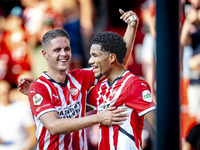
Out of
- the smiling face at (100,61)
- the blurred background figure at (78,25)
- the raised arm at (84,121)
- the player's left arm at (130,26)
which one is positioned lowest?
the raised arm at (84,121)

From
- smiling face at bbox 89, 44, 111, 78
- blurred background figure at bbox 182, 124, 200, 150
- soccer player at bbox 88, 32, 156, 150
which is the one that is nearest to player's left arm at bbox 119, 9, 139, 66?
soccer player at bbox 88, 32, 156, 150

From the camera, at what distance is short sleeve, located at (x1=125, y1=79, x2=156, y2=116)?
1947mm

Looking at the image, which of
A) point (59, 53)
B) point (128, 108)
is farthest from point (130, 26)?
point (128, 108)

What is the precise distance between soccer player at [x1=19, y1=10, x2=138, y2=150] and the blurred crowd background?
5.02 feet

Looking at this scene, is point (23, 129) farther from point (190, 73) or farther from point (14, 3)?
point (190, 73)

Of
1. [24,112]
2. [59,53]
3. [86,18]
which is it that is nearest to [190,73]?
[86,18]

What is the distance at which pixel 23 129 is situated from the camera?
479 cm

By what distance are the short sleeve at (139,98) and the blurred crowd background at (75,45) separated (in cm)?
171

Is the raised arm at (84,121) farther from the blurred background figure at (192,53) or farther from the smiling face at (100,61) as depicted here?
the blurred background figure at (192,53)

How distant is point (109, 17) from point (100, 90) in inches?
106

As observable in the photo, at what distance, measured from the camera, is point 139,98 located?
6.51ft

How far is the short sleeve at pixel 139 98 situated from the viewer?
76.7 inches

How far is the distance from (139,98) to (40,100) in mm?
781

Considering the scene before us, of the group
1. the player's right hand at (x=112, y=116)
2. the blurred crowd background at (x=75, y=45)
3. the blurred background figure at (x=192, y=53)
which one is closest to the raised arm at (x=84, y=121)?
the player's right hand at (x=112, y=116)
